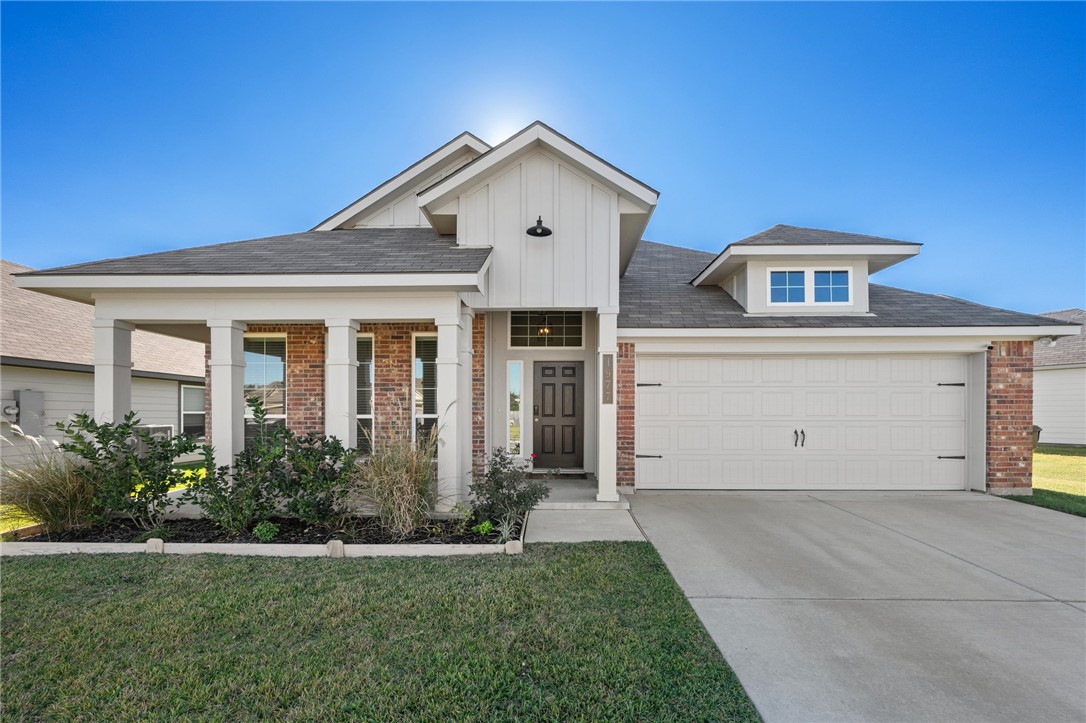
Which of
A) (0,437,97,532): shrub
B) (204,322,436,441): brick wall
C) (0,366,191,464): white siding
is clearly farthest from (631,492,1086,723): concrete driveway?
Result: (0,366,191,464): white siding

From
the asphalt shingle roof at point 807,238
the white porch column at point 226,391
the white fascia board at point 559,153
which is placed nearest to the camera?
the white porch column at point 226,391

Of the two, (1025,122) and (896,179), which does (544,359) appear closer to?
(1025,122)

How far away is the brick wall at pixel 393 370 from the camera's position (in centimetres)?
889

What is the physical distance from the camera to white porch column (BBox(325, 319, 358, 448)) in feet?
20.7

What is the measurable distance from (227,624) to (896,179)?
29125mm

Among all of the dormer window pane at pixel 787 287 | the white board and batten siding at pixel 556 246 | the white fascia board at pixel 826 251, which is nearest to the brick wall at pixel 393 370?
the white board and batten siding at pixel 556 246

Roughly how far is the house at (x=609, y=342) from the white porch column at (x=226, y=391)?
5cm

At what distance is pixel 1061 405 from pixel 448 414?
22134mm

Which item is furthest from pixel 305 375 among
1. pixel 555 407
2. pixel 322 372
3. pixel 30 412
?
pixel 30 412

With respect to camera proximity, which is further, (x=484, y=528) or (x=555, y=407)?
(x=555, y=407)

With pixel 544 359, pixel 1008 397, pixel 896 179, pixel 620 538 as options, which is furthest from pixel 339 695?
pixel 896 179

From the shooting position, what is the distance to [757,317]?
28.9 feet

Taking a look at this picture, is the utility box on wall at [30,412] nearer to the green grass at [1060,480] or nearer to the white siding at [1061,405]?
the green grass at [1060,480]

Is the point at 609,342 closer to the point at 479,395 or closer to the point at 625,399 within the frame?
the point at 625,399
